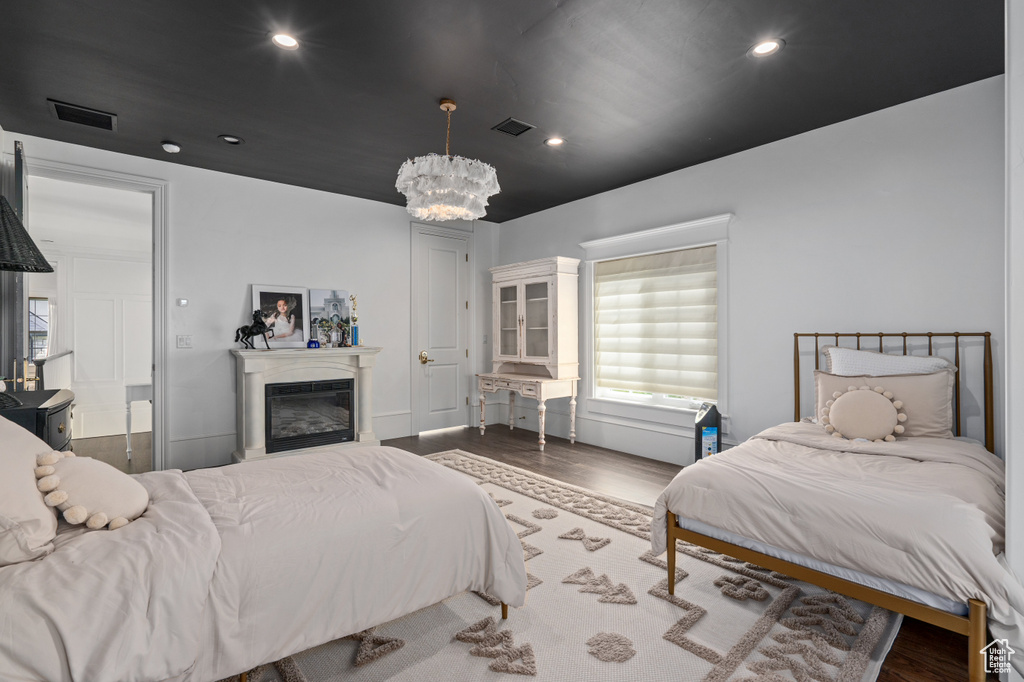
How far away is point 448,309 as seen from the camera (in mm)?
6246

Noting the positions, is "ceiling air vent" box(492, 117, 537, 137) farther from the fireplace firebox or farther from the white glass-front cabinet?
the fireplace firebox

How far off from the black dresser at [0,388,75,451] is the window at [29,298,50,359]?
13.8ft

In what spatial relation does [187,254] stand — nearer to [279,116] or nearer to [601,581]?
[279,116]

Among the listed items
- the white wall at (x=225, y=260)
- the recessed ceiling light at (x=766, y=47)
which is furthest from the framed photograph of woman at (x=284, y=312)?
the recessed ceiling light at (x=766, y=47)

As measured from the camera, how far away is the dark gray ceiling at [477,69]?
2297mm

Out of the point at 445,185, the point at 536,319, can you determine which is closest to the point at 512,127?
the point at 445,185

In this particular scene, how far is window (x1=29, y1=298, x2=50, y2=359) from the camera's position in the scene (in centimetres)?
601

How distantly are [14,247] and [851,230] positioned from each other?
497 cm

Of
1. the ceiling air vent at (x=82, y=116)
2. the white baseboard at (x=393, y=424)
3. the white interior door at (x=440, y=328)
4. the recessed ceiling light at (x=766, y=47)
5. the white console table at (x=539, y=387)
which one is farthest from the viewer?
the white interior door at (x=440, y=328)

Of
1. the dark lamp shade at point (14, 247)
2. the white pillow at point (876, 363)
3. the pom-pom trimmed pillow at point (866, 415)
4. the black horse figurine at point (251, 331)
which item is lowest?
the pom-pom trimmed pillow at point (866, 415)

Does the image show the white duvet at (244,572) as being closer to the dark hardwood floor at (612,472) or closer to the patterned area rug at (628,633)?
the patterned area rug at (628,633)

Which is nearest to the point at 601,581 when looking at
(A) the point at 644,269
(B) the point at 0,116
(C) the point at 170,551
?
(C) the point at 170,551

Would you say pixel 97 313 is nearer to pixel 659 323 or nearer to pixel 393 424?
pixel 393 424

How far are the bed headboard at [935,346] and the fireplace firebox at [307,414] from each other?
160 inches
